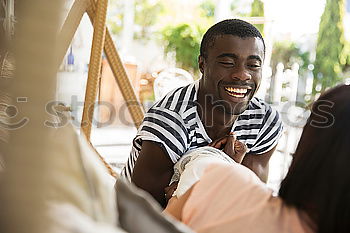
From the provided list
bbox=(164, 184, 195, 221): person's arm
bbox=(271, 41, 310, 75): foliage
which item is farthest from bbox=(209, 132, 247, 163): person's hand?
bbox=(271, 41, 310, 75): foliage

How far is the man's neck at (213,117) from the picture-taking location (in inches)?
56.6

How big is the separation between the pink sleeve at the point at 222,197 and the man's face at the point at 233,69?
0.61 metres

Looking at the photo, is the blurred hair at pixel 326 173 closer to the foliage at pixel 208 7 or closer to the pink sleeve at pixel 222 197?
the pink sleeve at pixel 222 197

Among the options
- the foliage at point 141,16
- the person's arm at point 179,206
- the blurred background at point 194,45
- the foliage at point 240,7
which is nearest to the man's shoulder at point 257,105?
the person's arm at point 179,206

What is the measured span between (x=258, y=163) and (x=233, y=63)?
386 millimetres

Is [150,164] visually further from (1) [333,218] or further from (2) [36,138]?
(2) [36,138]

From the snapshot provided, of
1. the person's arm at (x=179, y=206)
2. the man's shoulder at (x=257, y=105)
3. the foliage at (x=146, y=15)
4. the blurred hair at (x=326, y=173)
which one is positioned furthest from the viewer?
the foliage at (x=146, y=15)

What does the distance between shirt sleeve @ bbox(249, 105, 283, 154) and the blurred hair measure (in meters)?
0.83

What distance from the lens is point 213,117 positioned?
145 centimetres

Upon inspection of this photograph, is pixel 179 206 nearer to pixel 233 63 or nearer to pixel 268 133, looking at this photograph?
pixel 233 63

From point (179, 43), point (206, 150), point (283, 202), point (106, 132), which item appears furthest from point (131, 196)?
point (179, 43)

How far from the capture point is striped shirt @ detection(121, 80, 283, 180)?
1368 millimetres

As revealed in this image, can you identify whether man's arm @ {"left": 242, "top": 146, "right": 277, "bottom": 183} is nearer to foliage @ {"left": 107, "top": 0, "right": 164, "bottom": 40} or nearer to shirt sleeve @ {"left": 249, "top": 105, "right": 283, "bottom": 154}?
shirt sleeve @ {"left": 249, "top": 105, "right": 283, "bottom": 154}

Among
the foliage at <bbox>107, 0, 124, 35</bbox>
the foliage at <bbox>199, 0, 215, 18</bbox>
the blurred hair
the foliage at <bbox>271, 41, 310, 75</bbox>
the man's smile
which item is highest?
the foliage at <bbox>199, 0, 215, 18</bbox>
